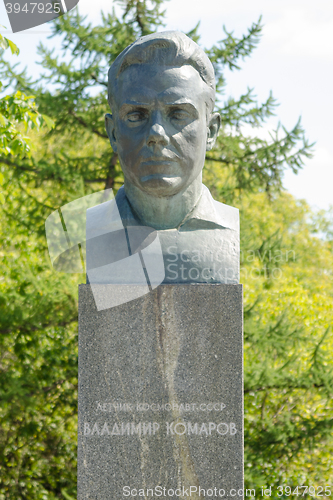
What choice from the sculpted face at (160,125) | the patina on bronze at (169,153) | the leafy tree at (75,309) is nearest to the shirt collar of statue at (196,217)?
the patina on bronze at (169,153)

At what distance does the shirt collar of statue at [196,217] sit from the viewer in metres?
3.52

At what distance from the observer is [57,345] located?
26.2ft

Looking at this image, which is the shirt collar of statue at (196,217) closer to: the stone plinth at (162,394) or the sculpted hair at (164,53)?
the stone plinth at (162,394)

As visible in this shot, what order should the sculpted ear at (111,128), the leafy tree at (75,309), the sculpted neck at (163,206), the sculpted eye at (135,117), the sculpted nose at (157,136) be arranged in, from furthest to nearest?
the leafy tree at (75,309) → the sculpted ear at (111,128) → the sculpted neck at (163,206) → the sculpted eye at (135,117) → the sculpted nose at (157,136)

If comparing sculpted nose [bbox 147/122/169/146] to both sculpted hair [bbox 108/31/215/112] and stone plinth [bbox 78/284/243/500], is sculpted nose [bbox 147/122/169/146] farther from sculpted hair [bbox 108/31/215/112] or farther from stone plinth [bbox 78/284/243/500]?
stone plinth [bbox 78/284/243/500]

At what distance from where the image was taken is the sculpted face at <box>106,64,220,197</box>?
317 centimetres

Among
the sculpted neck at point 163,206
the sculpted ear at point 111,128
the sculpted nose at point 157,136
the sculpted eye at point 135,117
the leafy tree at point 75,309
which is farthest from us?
the leafy tree at point 75,309

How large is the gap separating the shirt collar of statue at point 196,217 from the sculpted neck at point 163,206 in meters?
0.03

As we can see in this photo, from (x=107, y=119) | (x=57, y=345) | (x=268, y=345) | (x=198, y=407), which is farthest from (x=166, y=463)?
(x=57, y=345)

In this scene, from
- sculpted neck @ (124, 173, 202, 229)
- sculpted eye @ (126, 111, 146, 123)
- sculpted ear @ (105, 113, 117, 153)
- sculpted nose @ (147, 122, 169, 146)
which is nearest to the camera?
sculpted nose @ (147, 122, 169, 146)

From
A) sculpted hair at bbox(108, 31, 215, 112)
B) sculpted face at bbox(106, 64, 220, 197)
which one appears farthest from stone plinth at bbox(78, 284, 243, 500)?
sculpted hair at bbox(108, 31, 215, 112)

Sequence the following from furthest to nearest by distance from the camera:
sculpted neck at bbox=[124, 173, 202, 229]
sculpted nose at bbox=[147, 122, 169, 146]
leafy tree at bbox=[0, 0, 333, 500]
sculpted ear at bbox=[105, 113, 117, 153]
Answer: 1. leafy tree at bbox=[0, 0, 333, 500]
2. sculpted ear at bbox=[105, 113, 117, 153]
3. sculpted neck at bbox=[124, 173, 202, 229]
4. sculpted nose at bbox=[147, 122, 169, 146]

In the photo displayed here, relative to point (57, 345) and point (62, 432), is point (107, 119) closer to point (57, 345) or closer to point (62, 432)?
point (57, 345)

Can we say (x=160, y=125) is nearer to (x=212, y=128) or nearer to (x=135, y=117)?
(x=135, y=117)
